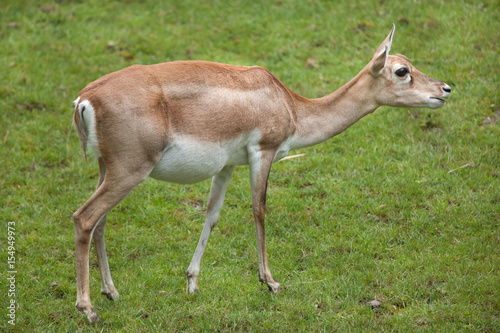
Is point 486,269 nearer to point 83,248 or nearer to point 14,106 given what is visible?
point 83,248

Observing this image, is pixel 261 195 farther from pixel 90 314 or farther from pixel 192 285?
pixel 90 314

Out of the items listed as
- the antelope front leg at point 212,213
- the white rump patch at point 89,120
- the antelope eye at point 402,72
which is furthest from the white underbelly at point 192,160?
the antelope eye at point 402,72

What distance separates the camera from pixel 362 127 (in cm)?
819

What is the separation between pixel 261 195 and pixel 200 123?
105 centimetres

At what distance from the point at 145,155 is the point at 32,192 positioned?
318 cm

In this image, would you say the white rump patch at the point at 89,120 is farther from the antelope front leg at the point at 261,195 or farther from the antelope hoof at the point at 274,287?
the antelope hoof at the point at 274,287

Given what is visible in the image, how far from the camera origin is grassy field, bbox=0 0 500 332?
5.09 m

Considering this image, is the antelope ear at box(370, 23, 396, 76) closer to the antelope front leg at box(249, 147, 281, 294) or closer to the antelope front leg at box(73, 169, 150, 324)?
the antelope front leg at box(249, 147, 281, 294)

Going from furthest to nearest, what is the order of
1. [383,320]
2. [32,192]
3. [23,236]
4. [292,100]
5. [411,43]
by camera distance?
1. [411,43]
2. [32,192]
3. [23,236]
4. [292,100]
5. [383,320]

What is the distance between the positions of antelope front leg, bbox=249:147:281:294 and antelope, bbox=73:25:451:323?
0.01 meters

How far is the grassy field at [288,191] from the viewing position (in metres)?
5.09

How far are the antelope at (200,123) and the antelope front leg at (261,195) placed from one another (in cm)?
1

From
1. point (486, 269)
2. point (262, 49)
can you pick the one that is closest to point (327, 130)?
point (486, 269)

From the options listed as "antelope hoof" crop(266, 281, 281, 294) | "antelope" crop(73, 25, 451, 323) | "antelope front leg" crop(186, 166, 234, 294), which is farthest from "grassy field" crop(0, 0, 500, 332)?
"antelope" crop(73, 25, 451, 323)
